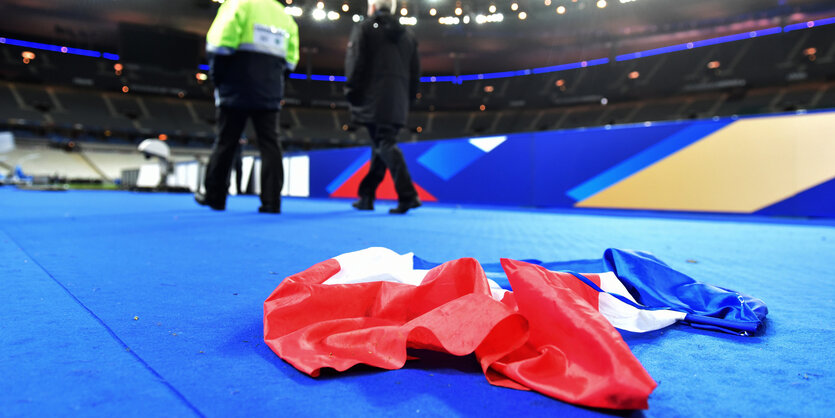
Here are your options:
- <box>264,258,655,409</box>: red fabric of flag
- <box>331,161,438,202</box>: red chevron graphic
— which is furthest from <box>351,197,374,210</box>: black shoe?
<box>264,258,655,409</box>: red fabric of flag

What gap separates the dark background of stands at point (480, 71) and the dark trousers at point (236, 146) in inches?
420

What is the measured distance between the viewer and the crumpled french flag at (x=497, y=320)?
18.5 inches

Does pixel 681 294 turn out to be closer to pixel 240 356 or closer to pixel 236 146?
pixel 240 356

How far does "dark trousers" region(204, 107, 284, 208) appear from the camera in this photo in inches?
118

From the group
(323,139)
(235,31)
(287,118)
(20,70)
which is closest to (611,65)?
(323,139)

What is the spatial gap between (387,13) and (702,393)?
3.42 metres

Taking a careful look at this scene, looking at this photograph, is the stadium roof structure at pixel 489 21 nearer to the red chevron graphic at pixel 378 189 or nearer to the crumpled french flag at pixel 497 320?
the red chevron graphic at pixel 378 189

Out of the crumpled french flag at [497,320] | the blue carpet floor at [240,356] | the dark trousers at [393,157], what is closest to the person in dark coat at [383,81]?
the dark trousers at [393,157]

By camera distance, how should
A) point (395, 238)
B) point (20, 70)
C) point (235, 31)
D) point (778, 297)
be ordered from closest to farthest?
1. point (778, 297)
2. point (395, 238)
3. point (235, 31)
4. point (20, 70)

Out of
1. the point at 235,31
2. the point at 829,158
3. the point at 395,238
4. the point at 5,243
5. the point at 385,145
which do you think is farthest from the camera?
the point at 385,145

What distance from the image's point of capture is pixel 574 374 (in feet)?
1.57

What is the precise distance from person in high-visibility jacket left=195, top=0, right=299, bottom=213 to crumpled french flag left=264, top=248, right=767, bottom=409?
8.08 ft

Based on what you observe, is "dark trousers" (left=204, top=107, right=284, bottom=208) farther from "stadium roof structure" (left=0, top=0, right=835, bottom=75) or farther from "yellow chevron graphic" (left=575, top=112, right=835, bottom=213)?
"stadium roof structure" (left=0, top=0, right=835, bottom=75)

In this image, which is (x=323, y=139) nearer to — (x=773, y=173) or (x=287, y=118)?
(x=287, y=118)
